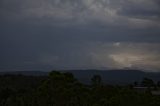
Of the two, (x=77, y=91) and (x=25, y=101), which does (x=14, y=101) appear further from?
(x=77, y=91)

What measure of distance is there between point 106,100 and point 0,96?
37886 mm

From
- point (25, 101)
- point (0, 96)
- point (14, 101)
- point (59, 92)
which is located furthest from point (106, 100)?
point (0, 96)

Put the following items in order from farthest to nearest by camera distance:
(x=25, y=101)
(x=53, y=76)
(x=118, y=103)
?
(x=25, y=101)
(x=53, y=76)
(x=118, y=103)

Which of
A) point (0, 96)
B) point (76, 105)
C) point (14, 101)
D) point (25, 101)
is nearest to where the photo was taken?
point (76, 105)

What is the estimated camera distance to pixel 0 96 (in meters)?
79.4

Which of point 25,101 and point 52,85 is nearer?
point 52,85

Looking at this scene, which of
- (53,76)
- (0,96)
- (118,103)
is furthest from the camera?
(0,96)

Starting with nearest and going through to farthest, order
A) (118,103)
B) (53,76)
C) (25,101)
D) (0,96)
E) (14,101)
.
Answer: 1. (118,103)
2. (53,76)
3. (25,101)
4. (14,101)
5. (0,96)

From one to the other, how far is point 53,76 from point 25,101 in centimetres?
1422

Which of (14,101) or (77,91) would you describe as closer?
(77,91)

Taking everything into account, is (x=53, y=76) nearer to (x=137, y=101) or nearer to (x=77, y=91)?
(x=77, y=91)

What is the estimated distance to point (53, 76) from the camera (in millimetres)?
46094

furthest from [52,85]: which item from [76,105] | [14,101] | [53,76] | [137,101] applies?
[14,101]

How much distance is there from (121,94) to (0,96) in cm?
3809
